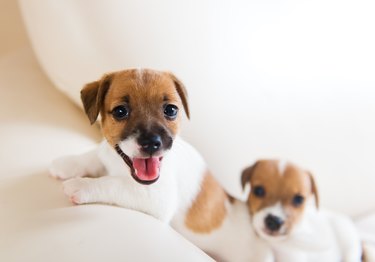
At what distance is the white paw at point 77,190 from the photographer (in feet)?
1.99

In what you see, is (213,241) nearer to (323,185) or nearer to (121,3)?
(323,185)

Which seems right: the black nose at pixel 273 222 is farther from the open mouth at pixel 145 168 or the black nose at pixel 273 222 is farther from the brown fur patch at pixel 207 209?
the open mouth at pixel 145 168

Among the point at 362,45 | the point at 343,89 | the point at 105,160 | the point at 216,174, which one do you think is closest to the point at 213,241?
the point at 216,174

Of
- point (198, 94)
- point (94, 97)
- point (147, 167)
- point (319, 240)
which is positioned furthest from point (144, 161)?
point (319, 240)

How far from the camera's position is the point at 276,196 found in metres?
0.79

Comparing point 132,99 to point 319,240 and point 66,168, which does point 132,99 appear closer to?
point 66,168

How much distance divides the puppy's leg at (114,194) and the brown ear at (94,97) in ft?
0.30

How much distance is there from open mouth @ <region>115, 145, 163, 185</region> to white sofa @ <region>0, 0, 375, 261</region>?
6 centimetres

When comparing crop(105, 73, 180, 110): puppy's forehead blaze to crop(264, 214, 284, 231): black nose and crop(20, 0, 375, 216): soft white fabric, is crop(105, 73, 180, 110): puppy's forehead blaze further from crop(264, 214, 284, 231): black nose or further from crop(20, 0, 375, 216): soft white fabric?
crop(264, 214, 284, 231): black nose

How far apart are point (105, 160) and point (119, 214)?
0.35 feet

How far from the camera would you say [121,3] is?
0.73 metres

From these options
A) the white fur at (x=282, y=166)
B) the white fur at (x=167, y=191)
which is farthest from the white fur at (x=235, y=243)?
the white fur at (x=282, y=166)

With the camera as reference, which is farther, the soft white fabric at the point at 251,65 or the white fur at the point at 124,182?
the soft white fabric at the point at 251,65

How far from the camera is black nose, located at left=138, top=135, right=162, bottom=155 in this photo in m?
0.52
